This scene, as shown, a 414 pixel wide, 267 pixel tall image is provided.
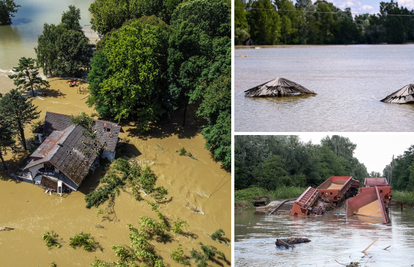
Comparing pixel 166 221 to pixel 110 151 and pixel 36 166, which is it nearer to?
pixel 110 151

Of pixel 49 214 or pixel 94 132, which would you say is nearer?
pixel 49 214

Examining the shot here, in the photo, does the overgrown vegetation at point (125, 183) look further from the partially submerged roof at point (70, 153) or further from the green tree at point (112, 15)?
the green tree at point (112, 15)

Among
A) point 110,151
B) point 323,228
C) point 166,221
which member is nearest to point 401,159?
point 323,228

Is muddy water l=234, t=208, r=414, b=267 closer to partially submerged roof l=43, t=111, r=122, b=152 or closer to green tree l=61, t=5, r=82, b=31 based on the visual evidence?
partially submerged roof l=43, t=111, r=122, b=152

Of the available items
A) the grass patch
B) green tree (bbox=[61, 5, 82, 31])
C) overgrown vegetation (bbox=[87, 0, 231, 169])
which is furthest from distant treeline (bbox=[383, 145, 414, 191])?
green tree (bbox=[61, 5, 82, 31])

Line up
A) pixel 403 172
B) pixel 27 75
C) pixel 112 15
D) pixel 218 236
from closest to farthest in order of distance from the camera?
1. pixel 218 236
2. pixel 403 172
3. pixel 27 75
4. pixel 112 15

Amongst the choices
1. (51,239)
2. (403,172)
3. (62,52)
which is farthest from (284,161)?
(62,52)

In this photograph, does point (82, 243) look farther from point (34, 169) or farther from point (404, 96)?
point (404, 96)
